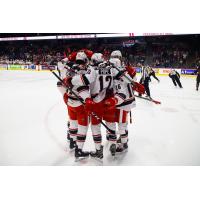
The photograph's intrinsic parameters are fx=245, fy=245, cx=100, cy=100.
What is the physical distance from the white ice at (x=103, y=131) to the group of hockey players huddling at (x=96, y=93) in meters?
0.23

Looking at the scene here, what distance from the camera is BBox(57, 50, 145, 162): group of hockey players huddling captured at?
78.5 inches

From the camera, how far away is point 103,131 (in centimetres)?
295

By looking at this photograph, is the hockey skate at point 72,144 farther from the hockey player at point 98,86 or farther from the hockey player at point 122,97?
the hockey player at point 122,97

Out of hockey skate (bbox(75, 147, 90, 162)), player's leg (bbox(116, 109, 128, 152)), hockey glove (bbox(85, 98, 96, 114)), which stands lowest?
hockey skate (bbox(75, 147, 90, 162))

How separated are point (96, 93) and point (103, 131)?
96cm

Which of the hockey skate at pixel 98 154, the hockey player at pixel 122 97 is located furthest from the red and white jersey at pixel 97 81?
the hockey skate at pixel 98 154

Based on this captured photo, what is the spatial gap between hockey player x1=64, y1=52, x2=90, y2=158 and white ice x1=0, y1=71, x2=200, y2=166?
21cm

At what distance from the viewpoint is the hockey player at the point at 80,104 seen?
6.52 feet

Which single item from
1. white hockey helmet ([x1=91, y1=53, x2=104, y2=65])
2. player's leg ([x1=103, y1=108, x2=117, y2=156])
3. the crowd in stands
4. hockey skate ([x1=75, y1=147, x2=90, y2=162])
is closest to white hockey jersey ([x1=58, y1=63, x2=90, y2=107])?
white hockey helmet ([x1=91, y1=53, x2=104, y2=65])

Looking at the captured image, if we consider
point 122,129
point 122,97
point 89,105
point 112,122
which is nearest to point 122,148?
point 122,129

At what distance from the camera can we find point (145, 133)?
9.43ft

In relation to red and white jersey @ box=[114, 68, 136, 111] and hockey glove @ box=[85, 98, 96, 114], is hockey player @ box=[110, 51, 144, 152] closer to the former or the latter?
red and white jersey @ box=[114, 68, 136, 111]

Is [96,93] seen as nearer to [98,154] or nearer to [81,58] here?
[81,58]
